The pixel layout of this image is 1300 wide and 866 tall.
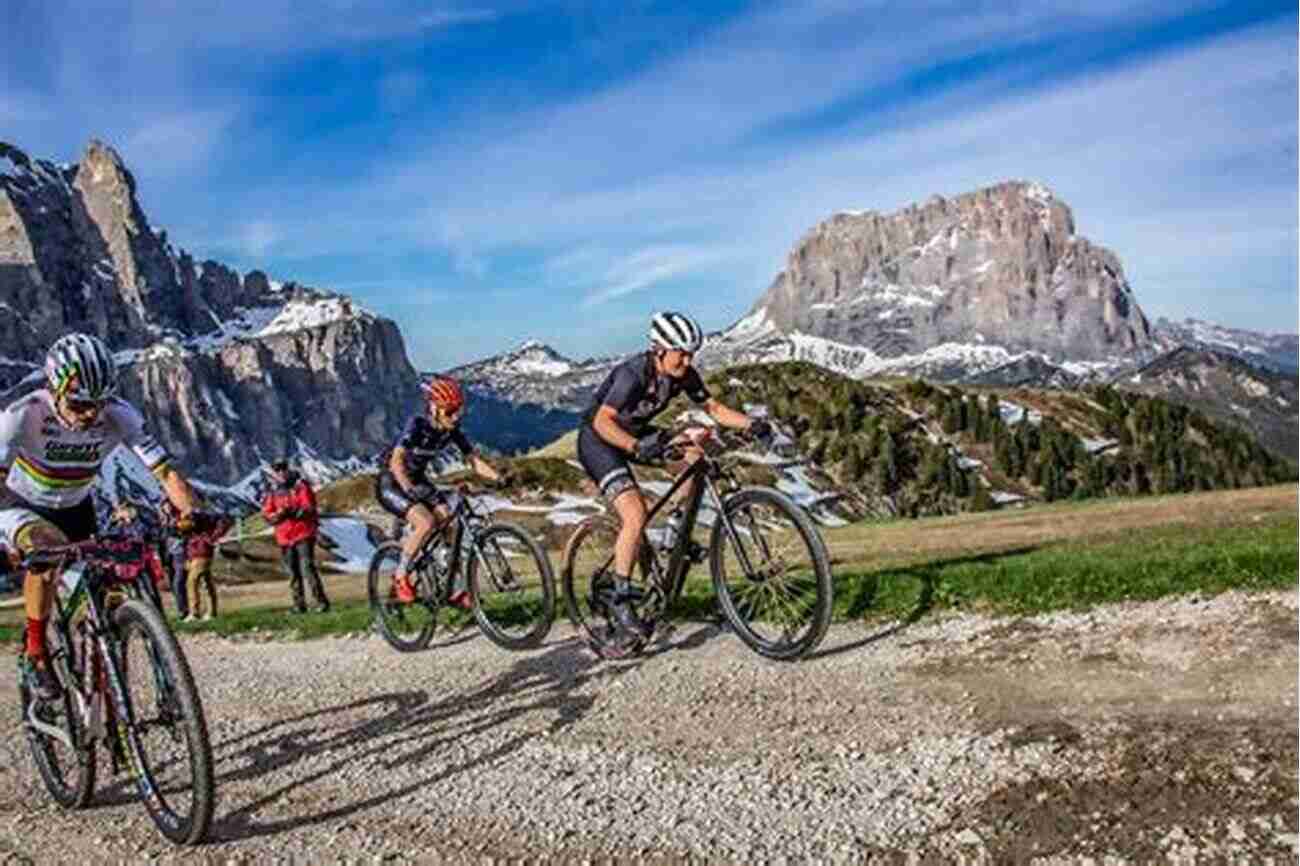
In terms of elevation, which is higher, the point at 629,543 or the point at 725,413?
the point at 725,413

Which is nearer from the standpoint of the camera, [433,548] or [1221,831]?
[1221,831]

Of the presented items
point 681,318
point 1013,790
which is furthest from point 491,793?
point 681,318

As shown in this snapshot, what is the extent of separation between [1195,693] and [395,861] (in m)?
6.20

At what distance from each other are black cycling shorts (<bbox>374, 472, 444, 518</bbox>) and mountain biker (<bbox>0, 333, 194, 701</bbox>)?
20.4 ft

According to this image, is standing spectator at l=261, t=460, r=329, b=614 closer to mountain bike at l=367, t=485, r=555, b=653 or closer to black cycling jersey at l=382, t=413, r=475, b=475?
mountain bike at l=367, t=485, r=555, b=653

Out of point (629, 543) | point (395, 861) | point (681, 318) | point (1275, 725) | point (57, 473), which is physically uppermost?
point (681, 318)

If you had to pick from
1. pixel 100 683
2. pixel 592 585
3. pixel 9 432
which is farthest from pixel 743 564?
pixel 9 432

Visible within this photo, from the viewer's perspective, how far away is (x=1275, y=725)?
27.3 ft

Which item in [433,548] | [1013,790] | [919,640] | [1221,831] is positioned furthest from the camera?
[433,548]

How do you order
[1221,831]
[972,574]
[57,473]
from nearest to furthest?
[1221,831] → [57,473] → [972,574]

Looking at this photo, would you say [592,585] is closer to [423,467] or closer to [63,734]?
[423,467]

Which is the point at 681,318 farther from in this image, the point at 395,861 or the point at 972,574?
the point at 395,861

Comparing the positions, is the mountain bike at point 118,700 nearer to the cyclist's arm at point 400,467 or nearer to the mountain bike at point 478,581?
the mountain bike at point 478,581

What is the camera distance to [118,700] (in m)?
9.35
